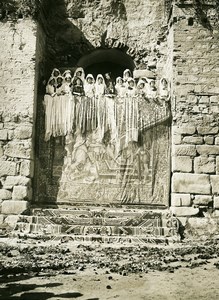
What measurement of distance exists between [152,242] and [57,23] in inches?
236

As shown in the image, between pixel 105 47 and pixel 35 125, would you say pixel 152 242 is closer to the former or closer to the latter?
pixel 35 125

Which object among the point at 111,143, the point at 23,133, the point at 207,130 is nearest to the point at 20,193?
the point at 23,133

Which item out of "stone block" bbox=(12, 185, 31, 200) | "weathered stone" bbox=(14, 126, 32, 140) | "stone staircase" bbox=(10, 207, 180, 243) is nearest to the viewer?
"stone staircase" bbox=(10, 207, 180, 243)

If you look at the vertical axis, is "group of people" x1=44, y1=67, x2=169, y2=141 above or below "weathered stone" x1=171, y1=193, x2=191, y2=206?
above

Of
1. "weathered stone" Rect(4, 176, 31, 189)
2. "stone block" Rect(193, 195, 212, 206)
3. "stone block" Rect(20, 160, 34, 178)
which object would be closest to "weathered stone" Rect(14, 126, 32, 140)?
"stone block" Rect(20, 160, 34, 178)

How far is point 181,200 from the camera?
8.36 m

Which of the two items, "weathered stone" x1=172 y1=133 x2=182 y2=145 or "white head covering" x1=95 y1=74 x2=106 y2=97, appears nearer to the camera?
"weathered stone" x1=172 y1=133 x2=182 y2=145

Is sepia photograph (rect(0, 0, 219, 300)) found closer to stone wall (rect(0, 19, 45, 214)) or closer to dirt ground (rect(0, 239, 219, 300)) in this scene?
stone wall (rect(0, 19, 45, 214))

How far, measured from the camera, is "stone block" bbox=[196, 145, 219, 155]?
8.61 metres

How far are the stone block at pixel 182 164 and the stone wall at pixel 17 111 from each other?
2.92 metres

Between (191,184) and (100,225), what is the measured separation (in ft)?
6.57

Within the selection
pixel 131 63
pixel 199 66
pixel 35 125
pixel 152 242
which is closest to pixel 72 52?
pixel 131 63

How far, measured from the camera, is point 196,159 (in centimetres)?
858

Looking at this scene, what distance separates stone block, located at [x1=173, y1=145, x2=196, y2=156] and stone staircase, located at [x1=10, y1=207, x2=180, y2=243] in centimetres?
120
